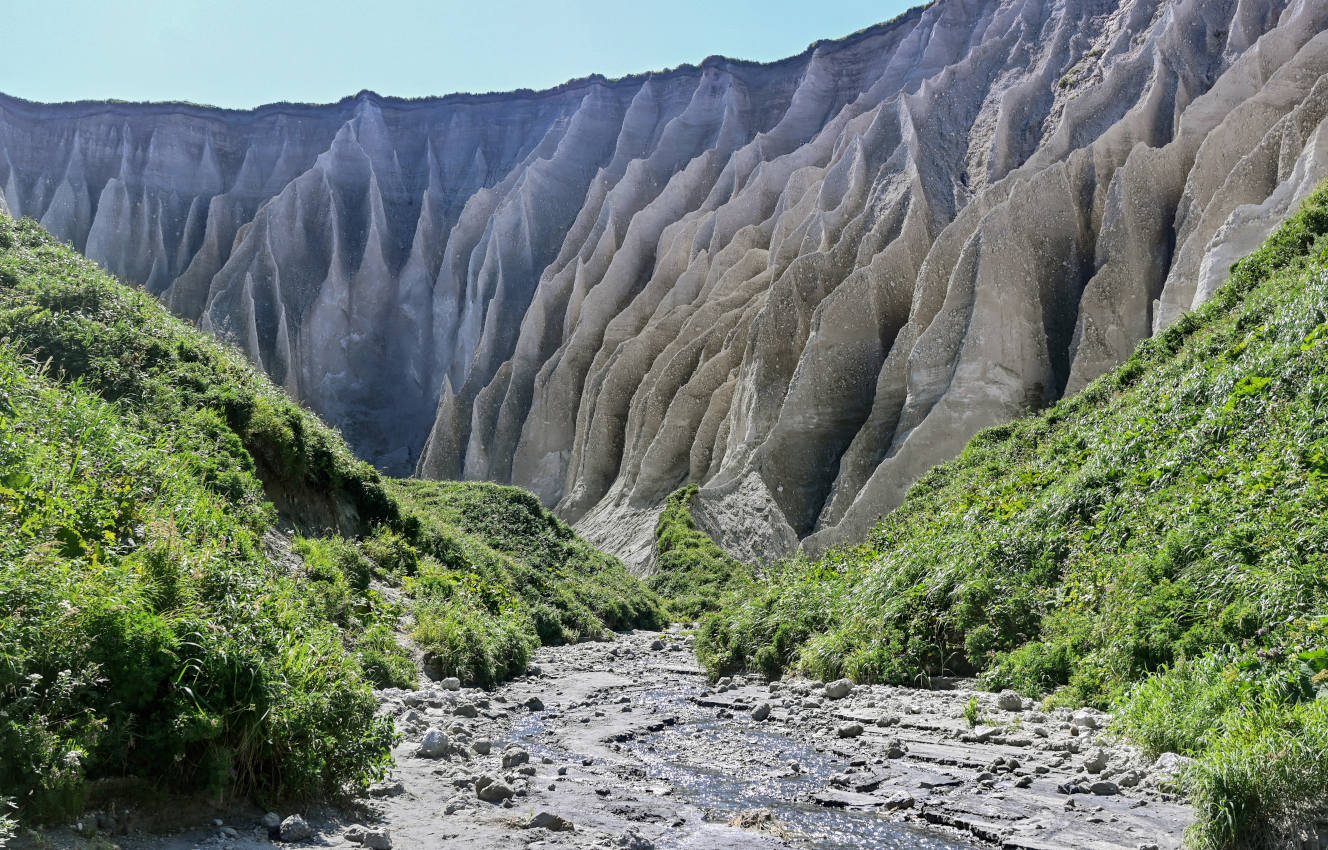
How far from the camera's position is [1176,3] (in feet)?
124

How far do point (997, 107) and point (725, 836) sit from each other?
4149cm

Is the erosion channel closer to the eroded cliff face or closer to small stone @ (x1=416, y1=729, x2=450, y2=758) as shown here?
small stone @ (x1=416, y1=729, x2=450, y2=758)

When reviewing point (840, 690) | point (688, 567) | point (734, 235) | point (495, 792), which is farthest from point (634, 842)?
point (734, 235)

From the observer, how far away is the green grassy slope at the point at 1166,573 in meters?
6.05

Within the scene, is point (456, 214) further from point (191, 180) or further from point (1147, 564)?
point (1147, 564)

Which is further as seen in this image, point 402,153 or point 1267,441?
point 402,153

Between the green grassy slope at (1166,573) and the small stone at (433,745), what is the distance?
5021mm

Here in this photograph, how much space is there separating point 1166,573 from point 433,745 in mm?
6283

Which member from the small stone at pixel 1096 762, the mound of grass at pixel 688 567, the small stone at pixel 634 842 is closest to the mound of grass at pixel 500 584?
the mound of grass at pixel 688 567

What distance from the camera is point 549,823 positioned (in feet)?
19.5

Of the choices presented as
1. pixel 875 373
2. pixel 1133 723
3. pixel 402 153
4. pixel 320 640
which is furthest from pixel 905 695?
pixel 402 153

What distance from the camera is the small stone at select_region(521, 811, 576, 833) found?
233 inches

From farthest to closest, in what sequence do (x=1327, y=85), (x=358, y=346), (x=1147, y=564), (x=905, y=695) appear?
1. (x=358, y=346)
2. (x=1327, y=85)
3. (x=905, y=695)
4. (x=1147, y=564)

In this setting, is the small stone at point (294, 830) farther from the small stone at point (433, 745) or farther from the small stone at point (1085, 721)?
the small stone at point (1085, 721)
